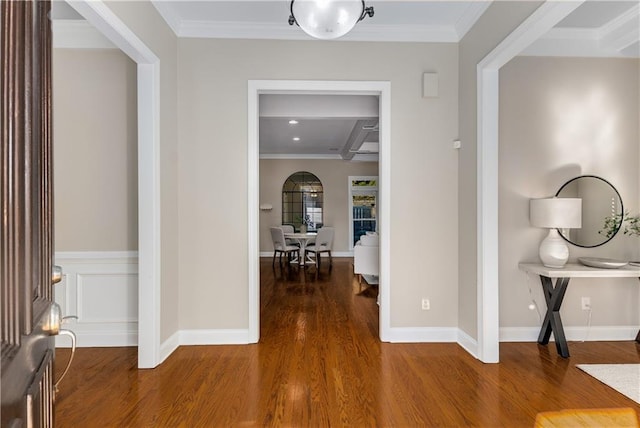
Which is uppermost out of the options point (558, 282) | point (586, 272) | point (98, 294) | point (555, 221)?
point (555, 221)

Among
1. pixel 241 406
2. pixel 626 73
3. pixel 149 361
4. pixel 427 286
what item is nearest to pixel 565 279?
pixel 427 286

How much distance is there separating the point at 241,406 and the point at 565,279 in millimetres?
2693

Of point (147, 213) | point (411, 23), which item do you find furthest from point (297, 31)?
point (147, 213)

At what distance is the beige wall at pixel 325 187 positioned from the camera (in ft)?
31.4

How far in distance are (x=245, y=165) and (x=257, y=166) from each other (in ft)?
0.37

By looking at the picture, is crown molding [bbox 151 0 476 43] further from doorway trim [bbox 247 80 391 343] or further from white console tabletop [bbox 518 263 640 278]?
white console tabletop [bbox 518 263 640 278]

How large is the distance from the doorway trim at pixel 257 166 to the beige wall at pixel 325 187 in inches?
249

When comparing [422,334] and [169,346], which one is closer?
[169,346]

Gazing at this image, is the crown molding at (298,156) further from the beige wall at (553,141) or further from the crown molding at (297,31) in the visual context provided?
the beige wall at (553,141)

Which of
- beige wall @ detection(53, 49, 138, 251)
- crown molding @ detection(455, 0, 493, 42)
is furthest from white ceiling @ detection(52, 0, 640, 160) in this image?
beige wall @ detection(53, 49, 138, 251)

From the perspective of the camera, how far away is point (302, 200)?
9688 millimetres

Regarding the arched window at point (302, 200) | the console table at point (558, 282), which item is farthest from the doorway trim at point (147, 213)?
the arched window at point (302, 200)

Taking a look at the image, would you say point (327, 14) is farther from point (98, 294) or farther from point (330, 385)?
point (98, 294)

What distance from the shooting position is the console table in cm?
284
